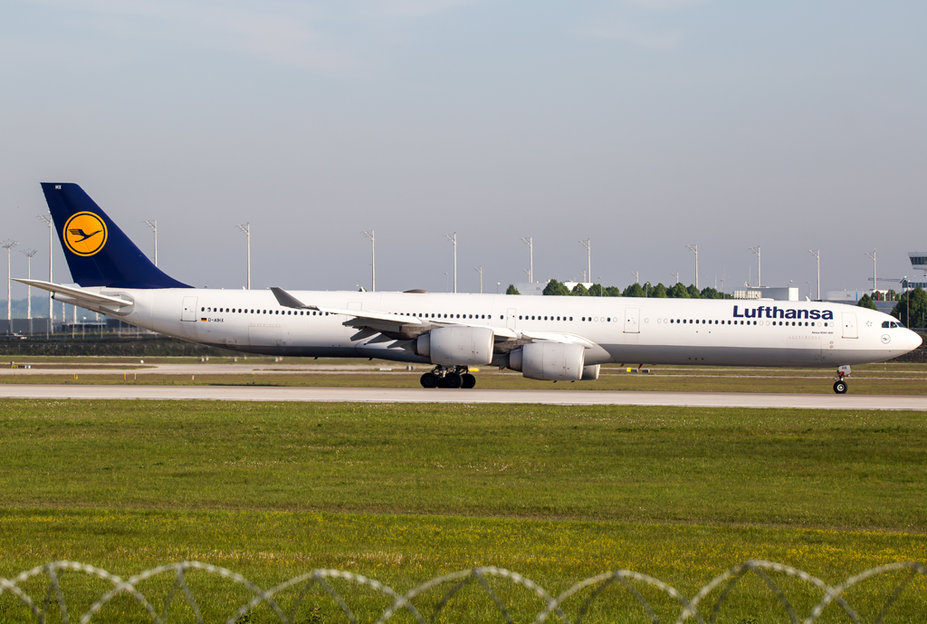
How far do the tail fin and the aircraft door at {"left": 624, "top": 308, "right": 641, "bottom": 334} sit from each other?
19.2 meters

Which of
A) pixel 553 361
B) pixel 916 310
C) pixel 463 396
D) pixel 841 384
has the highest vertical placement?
pixel 916 310

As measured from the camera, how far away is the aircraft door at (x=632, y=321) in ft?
133

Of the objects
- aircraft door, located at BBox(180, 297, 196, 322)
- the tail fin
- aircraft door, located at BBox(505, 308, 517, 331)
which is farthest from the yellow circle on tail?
aircraft door, located at BBox(505, 308, 517, 331)

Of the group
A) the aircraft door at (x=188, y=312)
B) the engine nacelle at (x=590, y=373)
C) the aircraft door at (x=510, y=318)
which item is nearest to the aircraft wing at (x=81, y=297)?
the aircraft door at (x=188, y=312)

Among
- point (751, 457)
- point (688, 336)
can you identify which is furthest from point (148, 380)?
point (751, 457)

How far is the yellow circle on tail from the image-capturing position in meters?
41.0

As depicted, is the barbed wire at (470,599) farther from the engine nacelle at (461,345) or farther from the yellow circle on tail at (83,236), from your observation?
the yellow circle on tail at (83,236)

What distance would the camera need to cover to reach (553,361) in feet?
123

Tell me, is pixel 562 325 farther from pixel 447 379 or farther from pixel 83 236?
pixel 83 236

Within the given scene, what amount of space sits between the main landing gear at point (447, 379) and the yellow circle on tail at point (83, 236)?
543 inches

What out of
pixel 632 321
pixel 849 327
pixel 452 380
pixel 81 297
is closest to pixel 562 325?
pixel 632 321

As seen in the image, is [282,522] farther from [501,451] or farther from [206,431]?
[206,431]

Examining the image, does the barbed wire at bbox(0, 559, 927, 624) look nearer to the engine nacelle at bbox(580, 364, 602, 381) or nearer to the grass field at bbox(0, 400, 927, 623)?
the grass field at bbox(0, 400, 927, 623)

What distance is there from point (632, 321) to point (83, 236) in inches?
850
